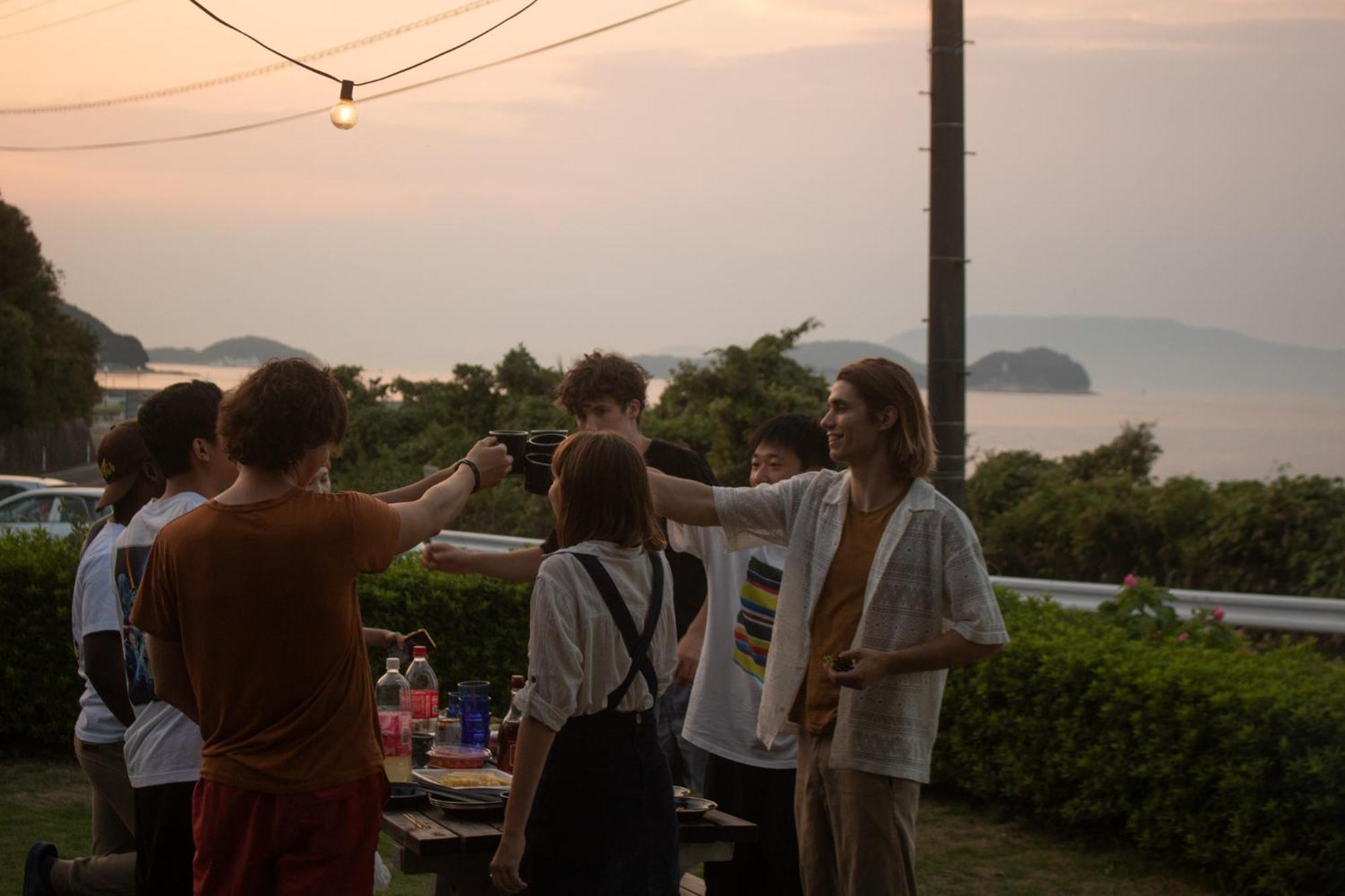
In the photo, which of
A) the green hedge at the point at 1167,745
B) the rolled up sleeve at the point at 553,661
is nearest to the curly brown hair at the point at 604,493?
the rolled up sleeve at the point at 553,661

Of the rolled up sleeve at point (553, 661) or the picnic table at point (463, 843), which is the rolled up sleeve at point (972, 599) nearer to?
the picnic table at point (463, 843)

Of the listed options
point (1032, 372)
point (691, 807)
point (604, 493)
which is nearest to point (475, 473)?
point (604, 493)

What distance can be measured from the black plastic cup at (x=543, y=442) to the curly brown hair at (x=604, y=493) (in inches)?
18.2

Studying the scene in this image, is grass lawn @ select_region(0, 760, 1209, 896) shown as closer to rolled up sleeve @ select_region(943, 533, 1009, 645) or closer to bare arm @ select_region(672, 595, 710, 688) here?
bare arm @ select_region(672, 595, 710, 688)

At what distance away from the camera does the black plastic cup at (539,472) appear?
13.4ft

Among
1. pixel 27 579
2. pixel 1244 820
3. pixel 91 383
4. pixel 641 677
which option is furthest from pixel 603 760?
pixel 91 383

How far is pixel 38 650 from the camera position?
28.4ft

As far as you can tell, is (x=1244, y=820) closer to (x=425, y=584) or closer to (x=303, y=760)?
(x=303, y=760)

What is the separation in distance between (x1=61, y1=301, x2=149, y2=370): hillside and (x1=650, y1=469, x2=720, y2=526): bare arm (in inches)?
1392

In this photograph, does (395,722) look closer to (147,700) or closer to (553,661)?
(147,700)

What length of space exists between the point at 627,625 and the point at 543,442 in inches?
30.2

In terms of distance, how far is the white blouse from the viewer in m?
3.49

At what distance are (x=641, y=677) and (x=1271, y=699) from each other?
3.58 metres

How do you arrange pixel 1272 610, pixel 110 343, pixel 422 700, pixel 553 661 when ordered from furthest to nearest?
pixel 110 343, pixel 1272 610, pixel 422 700, pixel 553 661
